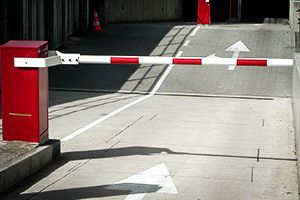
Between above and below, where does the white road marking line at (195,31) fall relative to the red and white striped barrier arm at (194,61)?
below

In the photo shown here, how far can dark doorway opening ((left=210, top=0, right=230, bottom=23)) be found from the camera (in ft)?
111

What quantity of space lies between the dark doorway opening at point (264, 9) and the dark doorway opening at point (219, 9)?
1.04 meters

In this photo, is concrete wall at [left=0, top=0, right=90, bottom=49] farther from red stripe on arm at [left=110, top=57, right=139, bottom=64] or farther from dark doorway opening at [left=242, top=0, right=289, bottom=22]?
dark doorway opening at [left=242, top=0, right=289, bottom=22]

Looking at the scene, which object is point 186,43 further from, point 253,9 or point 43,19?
point 253,9

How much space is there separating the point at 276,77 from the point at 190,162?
1038cm

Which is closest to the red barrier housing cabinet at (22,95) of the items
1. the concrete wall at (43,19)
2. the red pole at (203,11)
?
the concrete wall at (43,19)

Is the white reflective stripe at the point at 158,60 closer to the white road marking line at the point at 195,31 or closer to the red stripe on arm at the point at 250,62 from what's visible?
the red stripe on arm at the point at 250,62

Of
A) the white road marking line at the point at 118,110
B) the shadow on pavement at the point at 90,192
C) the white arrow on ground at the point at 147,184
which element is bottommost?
the white road marking line at the point at 118,110

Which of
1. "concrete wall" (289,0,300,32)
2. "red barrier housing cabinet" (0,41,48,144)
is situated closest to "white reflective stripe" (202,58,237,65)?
"red barrier housing cabinet" (0,41,48,144)

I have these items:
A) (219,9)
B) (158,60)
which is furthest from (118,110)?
(219,9)

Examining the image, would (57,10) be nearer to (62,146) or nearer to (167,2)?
(167,2)

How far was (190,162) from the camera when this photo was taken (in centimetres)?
891

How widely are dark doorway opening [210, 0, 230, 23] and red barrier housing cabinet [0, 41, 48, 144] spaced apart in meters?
26.2

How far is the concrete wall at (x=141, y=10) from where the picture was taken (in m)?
29.2
